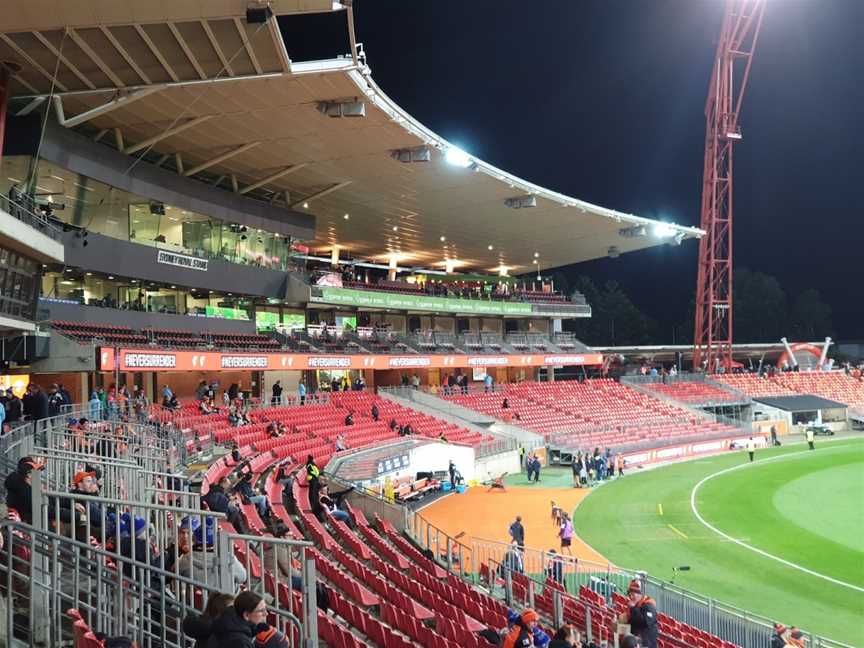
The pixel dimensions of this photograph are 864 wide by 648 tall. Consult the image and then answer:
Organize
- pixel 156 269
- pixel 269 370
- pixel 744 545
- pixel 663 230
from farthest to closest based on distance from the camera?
pixel 663 230 < pixel 269 370 < pixel 156 269 < pixel 744 545

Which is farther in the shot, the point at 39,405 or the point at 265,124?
the point at 265,124

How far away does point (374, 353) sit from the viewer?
4106 centimetres

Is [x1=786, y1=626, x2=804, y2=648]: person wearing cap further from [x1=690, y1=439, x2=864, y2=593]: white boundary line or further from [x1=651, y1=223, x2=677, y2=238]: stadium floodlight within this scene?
[x1=651, y1=223, x2=677, y2=238]: stadium floodlight

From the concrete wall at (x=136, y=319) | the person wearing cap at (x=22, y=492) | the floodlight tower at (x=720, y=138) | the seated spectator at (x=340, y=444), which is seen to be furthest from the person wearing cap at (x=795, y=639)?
the floodlight tower at (x=720, y=138)

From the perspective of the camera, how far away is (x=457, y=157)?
31.0m

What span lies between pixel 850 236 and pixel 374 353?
84.6 metres

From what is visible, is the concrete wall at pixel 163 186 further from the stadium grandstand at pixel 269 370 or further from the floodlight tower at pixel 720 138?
the floodlight tower at pixel 720 138

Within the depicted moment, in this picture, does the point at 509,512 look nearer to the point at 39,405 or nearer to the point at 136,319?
the point at 39,405

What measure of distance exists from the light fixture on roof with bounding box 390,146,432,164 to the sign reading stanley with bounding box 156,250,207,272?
9209 millimetres

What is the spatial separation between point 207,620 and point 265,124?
77.4ft

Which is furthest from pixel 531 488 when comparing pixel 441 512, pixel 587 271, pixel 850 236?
pixel 587 271

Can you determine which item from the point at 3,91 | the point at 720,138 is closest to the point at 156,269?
the point at 3,91

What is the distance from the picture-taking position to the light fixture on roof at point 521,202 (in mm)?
38469

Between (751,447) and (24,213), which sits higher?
(24,213)
